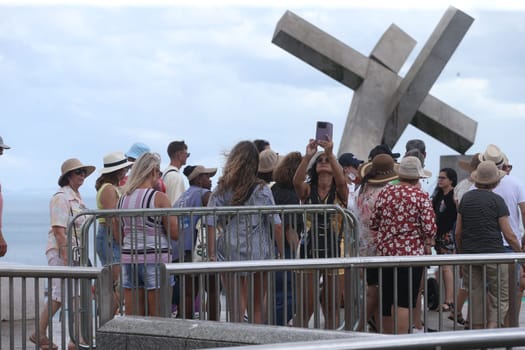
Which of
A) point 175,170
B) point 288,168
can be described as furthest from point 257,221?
point 175,170

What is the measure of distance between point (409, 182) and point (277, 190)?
1407 mm

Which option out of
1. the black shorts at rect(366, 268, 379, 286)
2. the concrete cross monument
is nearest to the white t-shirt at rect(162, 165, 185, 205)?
the black shorts at rect(366, 268, 379, 286)

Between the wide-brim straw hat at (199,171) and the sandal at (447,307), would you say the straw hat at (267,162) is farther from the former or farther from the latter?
the sandal at (447,307)

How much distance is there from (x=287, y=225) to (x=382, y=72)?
825 cm

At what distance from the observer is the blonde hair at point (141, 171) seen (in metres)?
7.76

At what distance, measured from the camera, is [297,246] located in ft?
27.4

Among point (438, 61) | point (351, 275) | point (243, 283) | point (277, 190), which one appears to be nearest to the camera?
point (351, 275)

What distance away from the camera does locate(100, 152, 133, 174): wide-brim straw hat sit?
8844 millimetres

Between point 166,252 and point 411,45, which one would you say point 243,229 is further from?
point 411,45

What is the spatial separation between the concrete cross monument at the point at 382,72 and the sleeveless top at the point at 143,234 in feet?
26.2

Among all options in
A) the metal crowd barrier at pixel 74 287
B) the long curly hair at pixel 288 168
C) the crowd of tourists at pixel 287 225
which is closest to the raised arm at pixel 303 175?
the crowd of tourists at pixel 287 225

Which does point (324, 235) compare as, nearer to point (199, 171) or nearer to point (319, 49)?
point (199, 171)

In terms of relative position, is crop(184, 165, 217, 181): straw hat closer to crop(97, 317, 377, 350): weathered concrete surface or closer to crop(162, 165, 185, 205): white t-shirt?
crop(162, 165, 185, 205): white t-shirt

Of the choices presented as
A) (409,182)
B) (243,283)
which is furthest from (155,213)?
(409,182)
